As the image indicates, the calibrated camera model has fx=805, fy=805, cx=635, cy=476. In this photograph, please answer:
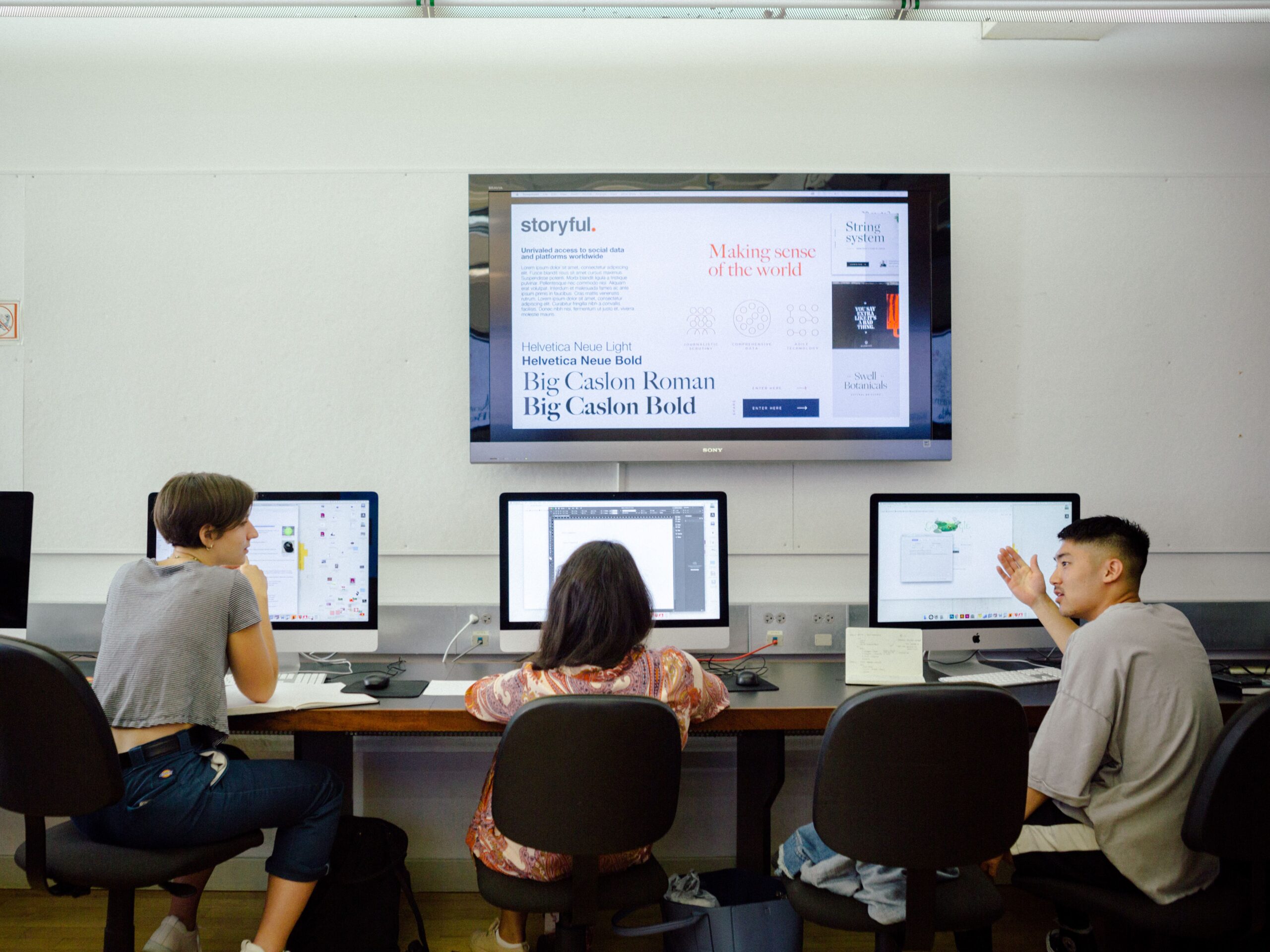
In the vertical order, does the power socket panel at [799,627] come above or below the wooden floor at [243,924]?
above

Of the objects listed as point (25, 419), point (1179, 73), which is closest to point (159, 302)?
point (25, 419)

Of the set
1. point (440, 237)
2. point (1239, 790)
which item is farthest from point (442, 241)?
point (1239, 790)

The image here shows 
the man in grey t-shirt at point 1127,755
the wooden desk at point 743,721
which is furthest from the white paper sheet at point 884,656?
the man in grey t-shirt at point 1127,755

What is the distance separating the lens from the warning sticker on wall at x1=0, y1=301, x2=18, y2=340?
2533 mm

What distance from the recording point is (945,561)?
2.17 m

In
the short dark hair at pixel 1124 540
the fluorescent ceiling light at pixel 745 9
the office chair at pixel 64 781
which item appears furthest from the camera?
the fluorescent ceiling light at pixel 745 9

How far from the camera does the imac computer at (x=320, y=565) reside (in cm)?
211

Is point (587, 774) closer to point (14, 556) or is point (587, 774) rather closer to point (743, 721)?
point (743, 721)

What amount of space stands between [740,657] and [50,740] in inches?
66.0

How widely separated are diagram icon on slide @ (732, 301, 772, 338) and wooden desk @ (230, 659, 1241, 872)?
1008 millimetres

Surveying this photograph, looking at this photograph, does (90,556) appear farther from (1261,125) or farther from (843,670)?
(1261,125)

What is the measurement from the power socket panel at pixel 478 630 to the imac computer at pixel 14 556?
43.7 inches

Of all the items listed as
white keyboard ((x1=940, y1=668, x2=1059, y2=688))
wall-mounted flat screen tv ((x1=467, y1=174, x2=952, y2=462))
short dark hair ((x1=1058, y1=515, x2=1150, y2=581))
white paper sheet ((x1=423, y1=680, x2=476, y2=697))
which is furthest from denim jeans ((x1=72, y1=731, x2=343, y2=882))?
short dark hair ((x1=1058, y1=515, x2=1150, y2=581))

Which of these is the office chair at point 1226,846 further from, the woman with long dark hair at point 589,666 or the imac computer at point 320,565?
the imac computer at point 320,565
